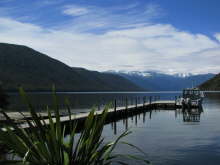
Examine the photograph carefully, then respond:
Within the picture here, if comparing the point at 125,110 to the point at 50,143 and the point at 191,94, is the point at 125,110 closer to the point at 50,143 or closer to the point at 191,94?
the point at 191,94

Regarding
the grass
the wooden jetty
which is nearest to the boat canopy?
the wooden jetty

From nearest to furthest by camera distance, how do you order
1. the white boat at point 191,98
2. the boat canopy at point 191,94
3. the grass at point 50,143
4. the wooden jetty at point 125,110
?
1. the grass at point 50,143
2. the wooden jetty at point 125,110
3. the white boat at point 191,98
4. the boat canopy at point 191,94

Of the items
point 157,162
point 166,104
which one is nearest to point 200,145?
point 157,162

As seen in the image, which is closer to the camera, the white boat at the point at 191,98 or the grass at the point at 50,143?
the grass at the point at 50,143

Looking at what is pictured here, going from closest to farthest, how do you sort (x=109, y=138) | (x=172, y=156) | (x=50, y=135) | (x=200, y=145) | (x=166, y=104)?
(x=50, y=135)
(x=172, y=156)
(x=200, y=145)
(x=109, y=138)
(x=166, y=104)

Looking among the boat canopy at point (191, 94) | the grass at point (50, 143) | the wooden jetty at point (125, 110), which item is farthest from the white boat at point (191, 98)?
the grass at point (50, 143)

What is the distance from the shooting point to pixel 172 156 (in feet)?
72.8

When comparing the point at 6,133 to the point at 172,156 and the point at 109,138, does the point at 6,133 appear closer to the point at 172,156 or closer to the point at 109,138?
the point at 172,156

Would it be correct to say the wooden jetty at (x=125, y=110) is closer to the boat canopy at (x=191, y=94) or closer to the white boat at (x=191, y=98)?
the white boat at (x=191, y=98)

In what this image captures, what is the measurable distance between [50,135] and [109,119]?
42018 millimetres

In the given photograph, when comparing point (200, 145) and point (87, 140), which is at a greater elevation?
point (87, 140)

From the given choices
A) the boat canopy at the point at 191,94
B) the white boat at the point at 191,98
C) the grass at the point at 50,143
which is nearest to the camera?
the grass at the point at 50,143

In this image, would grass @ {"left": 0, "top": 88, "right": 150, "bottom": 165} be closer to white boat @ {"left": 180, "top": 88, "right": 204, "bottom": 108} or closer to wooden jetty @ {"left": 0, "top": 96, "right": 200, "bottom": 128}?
wooden jetty @ {"left": 0, "top": 96, "right": 200, "bottom": 128}

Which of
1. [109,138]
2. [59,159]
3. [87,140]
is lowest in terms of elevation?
[109,138]
